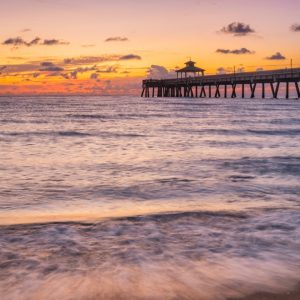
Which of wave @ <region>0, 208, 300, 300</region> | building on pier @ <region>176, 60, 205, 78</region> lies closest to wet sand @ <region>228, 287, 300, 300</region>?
wave @ <region>0, 208, 300, 300</region>

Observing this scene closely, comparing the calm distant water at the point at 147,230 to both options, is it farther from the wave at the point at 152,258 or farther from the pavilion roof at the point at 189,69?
the pavilion roof at the point at 189,69

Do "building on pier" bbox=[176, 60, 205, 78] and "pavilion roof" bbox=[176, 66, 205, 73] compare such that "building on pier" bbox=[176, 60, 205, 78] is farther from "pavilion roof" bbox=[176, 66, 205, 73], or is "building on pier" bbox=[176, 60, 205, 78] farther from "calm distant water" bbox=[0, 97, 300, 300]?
"calm distant water" bbox=[0, 97, 300, 300]

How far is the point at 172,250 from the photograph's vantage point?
12.6 feet

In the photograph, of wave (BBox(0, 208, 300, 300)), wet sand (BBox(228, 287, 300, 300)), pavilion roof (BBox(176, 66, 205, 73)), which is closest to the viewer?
wet sand (BBox(228, 287, 300, 300))

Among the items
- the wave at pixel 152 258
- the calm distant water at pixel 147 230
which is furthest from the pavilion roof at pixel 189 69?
the wave at pixel 152 258

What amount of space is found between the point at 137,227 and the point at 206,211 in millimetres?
1068

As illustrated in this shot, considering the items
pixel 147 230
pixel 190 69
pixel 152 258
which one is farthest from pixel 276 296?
pixel 190 69

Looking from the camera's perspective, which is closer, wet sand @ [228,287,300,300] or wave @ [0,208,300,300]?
wet sand @ [228,287,300,300]

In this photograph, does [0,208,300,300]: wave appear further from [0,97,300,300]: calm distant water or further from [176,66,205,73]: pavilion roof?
[176,66,205,73]: pavilion roof

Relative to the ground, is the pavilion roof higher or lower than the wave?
higher

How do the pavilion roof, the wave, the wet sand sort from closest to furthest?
the wet sand, the wave, the pavilion roof

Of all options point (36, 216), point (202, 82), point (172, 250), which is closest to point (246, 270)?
point (172, 250)

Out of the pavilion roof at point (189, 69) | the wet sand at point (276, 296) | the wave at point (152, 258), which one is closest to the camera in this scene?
the wet sand at point (276, 296)

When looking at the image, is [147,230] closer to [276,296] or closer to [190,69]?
[276,296]
